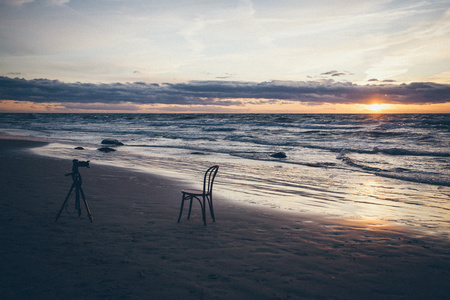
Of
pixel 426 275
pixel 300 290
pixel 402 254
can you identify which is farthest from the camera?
pixel 402 254

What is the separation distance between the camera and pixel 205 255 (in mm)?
4152

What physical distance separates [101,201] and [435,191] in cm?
1022

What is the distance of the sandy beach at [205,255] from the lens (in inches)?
131

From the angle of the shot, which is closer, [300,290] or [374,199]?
[300,290]

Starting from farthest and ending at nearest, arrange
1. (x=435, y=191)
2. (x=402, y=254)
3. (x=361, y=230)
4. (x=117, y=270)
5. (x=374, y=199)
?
(x=435, y=191) < (x=374, y=199) < (x=361, y=230) < (x=402, y=254) < (x=117, y=270)

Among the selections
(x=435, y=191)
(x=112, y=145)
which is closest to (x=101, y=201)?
(x=435, y=191)

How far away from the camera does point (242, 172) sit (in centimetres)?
1247

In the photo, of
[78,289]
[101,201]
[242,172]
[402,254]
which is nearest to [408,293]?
[402,254]

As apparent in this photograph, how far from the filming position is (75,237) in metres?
4.54

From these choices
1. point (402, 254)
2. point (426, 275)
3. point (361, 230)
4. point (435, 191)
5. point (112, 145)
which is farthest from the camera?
point (112, 145)

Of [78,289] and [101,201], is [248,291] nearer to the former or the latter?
[78,289]

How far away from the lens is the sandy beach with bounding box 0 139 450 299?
333cm

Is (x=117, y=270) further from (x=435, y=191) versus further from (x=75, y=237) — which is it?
(x=435, y=191)

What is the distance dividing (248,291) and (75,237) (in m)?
2.90
